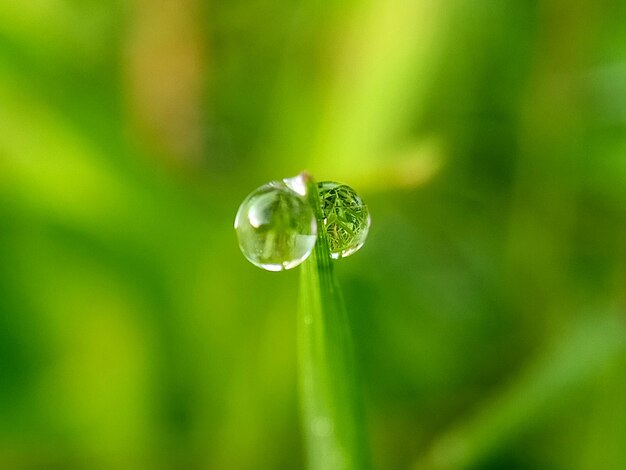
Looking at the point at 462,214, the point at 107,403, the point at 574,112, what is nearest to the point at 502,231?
the point at 462,214

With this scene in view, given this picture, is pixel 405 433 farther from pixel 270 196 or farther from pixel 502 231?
pixel 270 196

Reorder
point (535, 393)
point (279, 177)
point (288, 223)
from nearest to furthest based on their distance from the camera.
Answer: point (288, 223) < point (535, 393) < point (279, 177)

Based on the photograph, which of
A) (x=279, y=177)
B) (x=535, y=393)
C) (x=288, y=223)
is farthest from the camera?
(x=279, y=177)

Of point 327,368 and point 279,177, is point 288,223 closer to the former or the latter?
point 327,368

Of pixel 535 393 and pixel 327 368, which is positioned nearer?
pixel 327 368

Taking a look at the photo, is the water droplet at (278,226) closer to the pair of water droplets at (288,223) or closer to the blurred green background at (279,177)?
the pair of water droplets at (288,223)

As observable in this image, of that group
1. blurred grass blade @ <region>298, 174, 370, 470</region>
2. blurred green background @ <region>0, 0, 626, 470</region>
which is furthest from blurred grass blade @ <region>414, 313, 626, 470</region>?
blurred grass blade @ <region>298, 174, 370, 470</region>

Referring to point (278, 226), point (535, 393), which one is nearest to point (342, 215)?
point (278, 226)

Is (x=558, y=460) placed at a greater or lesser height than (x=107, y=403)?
lesser
